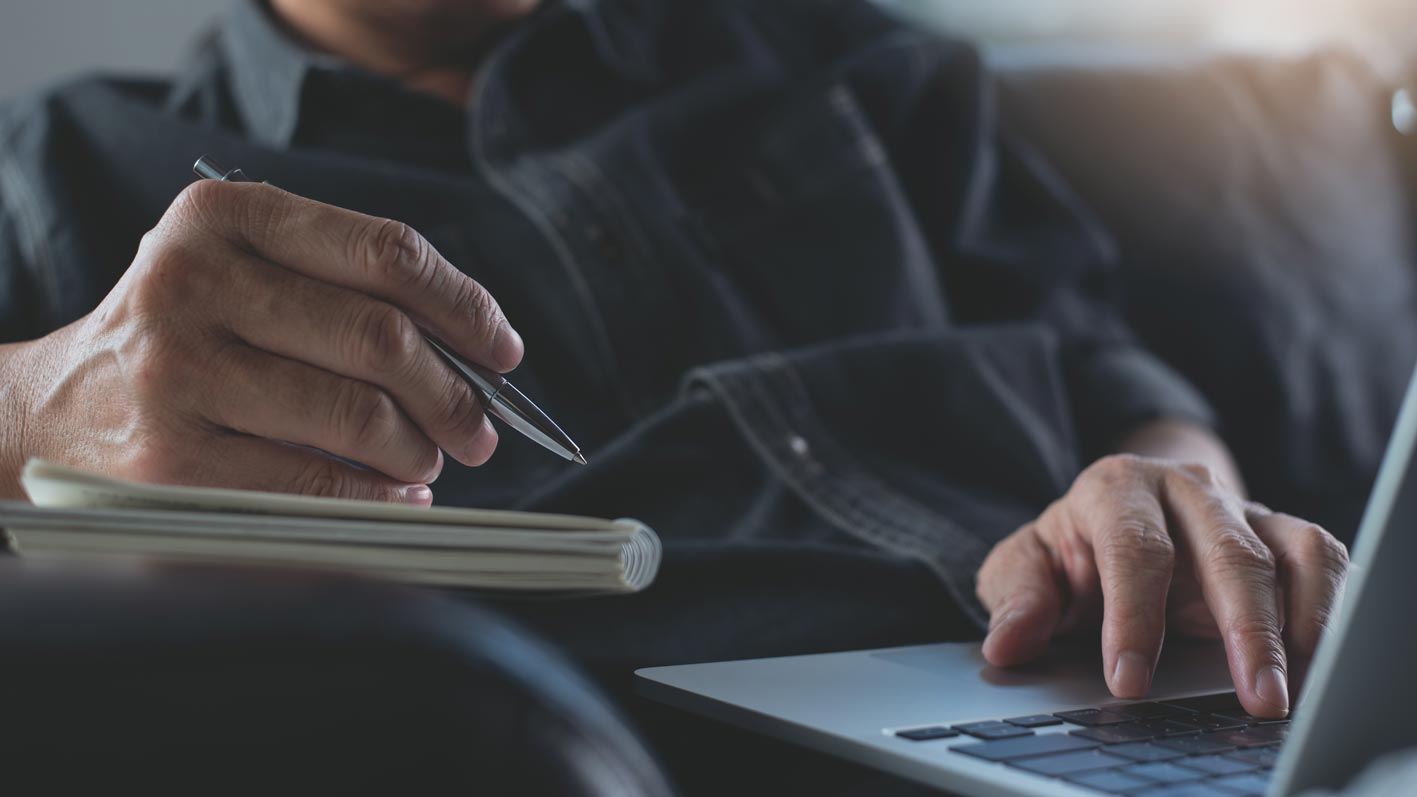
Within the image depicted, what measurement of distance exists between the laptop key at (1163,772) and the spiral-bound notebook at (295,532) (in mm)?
193

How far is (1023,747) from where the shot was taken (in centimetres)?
42

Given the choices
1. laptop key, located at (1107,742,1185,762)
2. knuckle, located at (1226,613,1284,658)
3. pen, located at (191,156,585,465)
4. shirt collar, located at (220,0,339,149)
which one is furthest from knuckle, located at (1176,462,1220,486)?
shirt collar, located at (220,0,339,149)

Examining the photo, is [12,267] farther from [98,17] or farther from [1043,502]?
[1043,502]

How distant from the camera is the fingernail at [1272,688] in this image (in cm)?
49

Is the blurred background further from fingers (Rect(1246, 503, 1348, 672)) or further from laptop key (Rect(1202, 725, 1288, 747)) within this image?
laptop key (Rect(1202, 725, 1288, 747))

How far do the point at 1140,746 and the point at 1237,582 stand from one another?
140mm

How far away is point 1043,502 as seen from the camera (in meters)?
0.85

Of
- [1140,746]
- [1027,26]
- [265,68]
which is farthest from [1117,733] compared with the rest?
[1027,26]

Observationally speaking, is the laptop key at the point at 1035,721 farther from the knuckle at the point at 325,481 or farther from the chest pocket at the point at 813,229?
the chest pocket at the point at 813,229

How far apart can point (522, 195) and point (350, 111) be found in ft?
0.56

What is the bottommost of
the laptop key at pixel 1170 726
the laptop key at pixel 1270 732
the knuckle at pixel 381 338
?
the laptop key at pixel 1170 726

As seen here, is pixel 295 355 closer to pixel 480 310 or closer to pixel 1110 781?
pixel 480 310

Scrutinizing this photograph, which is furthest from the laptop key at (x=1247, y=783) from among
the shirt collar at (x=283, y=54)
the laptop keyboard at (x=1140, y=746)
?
the shirt collar at (x=283, y=54)

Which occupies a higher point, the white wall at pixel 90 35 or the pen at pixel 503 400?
the pen at pixel 503 400
